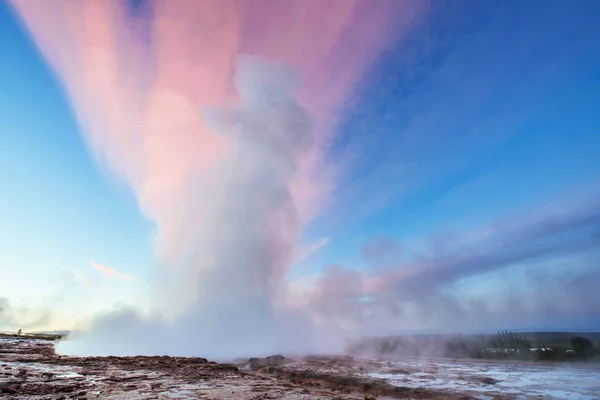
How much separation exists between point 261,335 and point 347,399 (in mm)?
58184

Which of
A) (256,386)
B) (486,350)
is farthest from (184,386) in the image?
(486,350)

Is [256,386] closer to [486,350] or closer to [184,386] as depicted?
[184,386]

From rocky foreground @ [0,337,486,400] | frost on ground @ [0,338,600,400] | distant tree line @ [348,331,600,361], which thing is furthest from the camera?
distant tree line @ [348,331,600,361]

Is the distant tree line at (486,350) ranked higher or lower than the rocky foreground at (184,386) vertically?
lower

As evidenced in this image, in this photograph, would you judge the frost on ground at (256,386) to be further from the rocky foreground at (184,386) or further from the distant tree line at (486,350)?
the distant tree line at (486,350)

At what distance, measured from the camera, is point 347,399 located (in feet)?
57.0

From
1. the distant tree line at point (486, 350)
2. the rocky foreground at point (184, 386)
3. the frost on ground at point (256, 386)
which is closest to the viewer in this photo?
the rocky foreground at point (184, 386)

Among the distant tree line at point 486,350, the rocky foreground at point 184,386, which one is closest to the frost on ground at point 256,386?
the rocky foreground at point 184,386

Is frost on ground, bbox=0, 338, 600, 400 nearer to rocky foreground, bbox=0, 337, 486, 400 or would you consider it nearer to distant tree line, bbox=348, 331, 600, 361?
rocky foreground, bbox=0, 337, 486, 400

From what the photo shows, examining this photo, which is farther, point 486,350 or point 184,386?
point 486,350

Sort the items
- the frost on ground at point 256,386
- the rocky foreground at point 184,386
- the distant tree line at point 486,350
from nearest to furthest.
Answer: the rocky foreground at point 184,386, the frost on ground at point 256,386, the distant tree line at point 486,350

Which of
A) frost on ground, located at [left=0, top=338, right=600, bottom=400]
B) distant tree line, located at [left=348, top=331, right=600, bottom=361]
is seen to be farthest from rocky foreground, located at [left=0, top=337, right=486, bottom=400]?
distant tree line, located at [left=348, top=331, right=600, bottom=361]

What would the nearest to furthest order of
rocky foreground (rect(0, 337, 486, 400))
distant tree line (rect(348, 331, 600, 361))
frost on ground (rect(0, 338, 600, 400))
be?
1. rocky foreground (rect(0, 337, 486, 400))
2. frost on ground (rect(0, 338, 600, 400))
3. distant tree line (rect(348, 331, 600, 361))

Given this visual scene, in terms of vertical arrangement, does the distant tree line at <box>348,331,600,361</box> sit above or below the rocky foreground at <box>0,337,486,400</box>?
below
